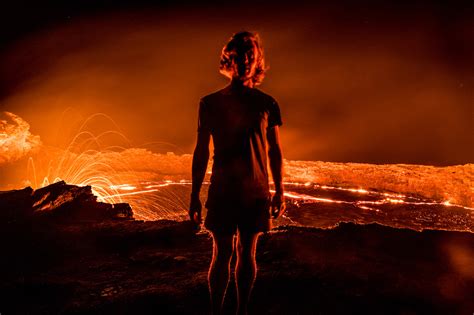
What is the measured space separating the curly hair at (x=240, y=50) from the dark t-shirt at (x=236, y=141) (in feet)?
0.82

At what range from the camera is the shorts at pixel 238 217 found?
2.81 meters

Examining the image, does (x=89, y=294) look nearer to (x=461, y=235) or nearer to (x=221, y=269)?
(x=221, y=269)

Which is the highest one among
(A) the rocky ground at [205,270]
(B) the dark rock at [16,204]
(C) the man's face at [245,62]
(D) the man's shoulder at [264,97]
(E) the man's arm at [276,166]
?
(C) the man's face at [245,62]

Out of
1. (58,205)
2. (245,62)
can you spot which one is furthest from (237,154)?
(58,205)

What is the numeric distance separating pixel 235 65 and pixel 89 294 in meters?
4.03

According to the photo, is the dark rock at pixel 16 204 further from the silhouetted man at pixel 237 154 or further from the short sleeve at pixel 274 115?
the short sleeve at pixel 274 115

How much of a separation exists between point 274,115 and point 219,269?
1736 mm

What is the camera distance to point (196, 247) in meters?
6.61

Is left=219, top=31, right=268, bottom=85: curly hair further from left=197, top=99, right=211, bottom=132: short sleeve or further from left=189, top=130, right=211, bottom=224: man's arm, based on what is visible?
left=189, top=130, right=211, bottom=224: man's arm

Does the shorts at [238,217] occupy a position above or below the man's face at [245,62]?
Answer: below

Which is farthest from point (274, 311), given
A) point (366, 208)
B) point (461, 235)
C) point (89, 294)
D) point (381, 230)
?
point (366, 208)

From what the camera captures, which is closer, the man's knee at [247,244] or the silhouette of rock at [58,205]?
the man's knee at [247,244]

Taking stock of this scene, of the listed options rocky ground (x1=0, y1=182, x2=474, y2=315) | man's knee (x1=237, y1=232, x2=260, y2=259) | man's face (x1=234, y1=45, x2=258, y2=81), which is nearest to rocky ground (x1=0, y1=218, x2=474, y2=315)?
rocky ground (x1=0, y1=182, x2=474, y2=315)

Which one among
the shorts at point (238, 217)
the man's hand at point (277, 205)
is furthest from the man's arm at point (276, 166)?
the shorts at point (238, 217)
